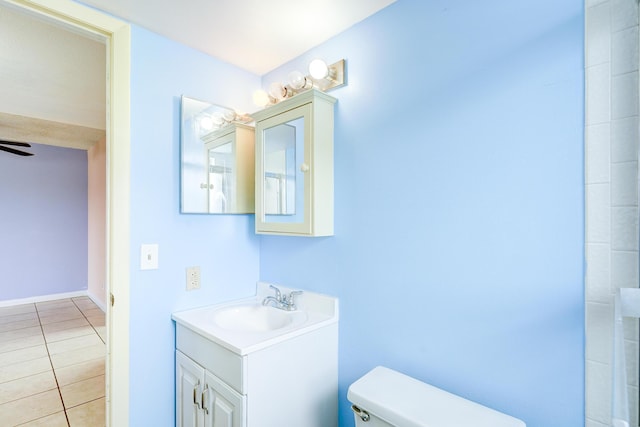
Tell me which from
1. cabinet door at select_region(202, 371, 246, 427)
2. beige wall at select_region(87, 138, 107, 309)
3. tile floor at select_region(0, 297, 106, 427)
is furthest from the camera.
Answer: beige wall at select_region(87, 138, 107, 309)

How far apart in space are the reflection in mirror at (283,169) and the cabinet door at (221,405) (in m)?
0.76

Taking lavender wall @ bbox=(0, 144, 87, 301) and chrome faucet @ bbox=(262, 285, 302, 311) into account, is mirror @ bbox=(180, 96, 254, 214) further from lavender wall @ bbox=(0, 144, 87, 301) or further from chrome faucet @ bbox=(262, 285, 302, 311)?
lavender wall @ bbox=(0, 144, 87, 301)

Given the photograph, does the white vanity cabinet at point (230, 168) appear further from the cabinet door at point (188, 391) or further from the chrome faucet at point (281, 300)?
the cabinet door at point (188, 391)

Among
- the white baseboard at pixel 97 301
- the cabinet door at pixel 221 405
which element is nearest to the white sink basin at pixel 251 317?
the cabinet door at pixel 221 405

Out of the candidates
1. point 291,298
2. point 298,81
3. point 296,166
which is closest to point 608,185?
point 296,166

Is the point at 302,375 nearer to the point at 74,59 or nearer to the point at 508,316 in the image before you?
the point at 508,316

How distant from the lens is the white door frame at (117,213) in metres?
1.38

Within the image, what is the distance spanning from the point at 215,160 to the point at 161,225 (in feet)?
1.45

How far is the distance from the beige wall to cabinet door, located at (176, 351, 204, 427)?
125 inches

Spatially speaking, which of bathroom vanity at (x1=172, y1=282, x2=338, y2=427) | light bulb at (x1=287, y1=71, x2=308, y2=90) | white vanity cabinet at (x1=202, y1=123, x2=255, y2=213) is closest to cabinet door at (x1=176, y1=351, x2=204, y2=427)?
bathroom vanity at (x1=172, y1=282, x2=338, y2=427)

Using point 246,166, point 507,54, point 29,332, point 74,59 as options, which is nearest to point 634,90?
point 507,54

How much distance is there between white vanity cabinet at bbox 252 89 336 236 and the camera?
1.42 m

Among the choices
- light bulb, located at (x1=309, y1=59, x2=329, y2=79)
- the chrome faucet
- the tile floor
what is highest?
light bulb, located at (x1=309, y1=59, x2=329, y2=79)

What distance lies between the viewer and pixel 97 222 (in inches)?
169
